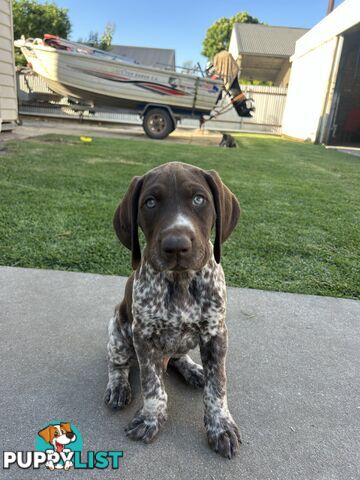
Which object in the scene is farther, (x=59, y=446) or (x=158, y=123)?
(x=158, y=123)

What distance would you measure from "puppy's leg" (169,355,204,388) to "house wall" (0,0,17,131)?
431 inches

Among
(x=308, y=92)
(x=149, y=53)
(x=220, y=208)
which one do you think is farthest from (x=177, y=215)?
(x=149, y=53)

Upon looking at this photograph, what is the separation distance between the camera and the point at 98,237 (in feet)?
14.9

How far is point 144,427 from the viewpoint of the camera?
6.63 feet

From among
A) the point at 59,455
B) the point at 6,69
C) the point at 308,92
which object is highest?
the point at 308,92

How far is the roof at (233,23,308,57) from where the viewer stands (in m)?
31.2

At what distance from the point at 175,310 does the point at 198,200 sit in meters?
0.60

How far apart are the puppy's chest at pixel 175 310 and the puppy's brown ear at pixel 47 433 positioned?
70cm

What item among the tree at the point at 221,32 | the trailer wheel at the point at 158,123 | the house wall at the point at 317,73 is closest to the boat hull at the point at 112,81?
the trailer wheel at the point at 158,123

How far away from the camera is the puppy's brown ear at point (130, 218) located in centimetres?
214

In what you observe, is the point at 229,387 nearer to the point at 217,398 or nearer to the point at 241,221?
the point at 217,398

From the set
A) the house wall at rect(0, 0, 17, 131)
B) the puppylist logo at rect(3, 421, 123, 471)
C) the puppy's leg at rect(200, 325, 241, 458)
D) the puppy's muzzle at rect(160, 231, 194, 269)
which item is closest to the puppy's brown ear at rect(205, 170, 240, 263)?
the puppy's muzzle at rect(160, 231, 194, 269)

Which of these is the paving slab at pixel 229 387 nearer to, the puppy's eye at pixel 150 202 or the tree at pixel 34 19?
the puppy's eye at pixel 150 202

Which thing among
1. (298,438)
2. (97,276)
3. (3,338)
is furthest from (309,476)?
(97,276)
